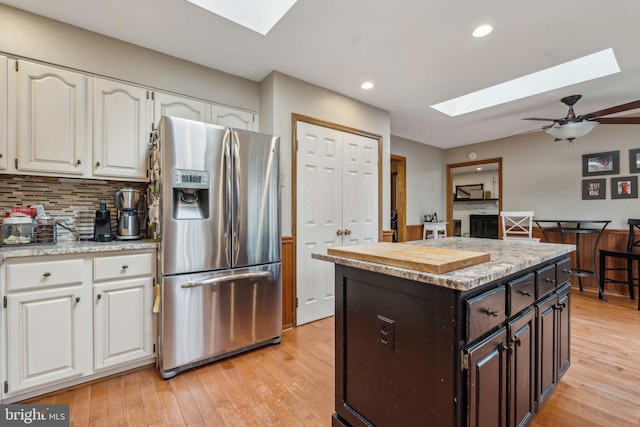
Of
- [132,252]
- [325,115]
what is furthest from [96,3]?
[325,115]

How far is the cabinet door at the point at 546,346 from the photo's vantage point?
152 centimetres

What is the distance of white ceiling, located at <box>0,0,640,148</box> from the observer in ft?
6.25

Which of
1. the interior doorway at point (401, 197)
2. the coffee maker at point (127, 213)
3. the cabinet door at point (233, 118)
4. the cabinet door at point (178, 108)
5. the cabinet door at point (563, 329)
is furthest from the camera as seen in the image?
the interior doorway at point (401, 197)

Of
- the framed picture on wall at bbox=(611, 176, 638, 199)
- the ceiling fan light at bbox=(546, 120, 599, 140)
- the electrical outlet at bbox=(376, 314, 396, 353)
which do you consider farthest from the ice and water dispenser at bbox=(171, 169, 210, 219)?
the framed picture on wall at bbox=(611, 176, 638, 199)

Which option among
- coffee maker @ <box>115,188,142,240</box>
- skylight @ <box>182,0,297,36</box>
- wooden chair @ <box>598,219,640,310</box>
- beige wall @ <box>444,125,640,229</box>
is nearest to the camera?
skylight @ <box>182,0,297,36</box>

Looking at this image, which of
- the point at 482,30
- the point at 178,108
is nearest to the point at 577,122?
the point at 482,30

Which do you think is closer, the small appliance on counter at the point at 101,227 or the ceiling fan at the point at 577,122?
the small appliance on counter at the point at 101,227

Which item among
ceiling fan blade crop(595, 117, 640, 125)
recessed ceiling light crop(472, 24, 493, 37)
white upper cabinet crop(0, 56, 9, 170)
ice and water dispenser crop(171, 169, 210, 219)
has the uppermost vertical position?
recessed ceiling light crop(472, 24, 493, 37)

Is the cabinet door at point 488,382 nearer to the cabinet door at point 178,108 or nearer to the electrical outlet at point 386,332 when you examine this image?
the electrical outlet at point 386,332

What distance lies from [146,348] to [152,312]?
259mm

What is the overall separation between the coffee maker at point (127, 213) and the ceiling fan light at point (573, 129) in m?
4.23

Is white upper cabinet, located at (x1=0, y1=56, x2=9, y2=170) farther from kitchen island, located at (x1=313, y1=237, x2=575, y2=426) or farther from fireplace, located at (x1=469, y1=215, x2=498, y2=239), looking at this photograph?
fireplace, located at (x1=469, y1=215, x2=498, y2=239)

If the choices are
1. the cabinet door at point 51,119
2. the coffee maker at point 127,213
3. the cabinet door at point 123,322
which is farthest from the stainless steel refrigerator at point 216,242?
the cabinet door at point 51,119

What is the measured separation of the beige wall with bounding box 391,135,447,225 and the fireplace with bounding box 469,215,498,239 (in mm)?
3119
